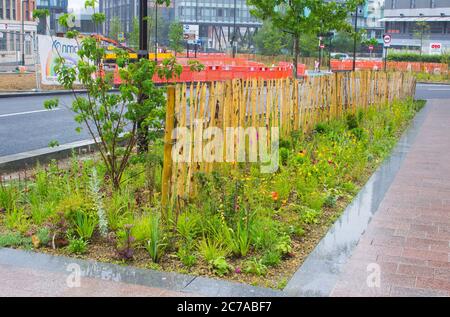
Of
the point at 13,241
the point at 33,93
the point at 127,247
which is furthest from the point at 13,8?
the point at 127,247

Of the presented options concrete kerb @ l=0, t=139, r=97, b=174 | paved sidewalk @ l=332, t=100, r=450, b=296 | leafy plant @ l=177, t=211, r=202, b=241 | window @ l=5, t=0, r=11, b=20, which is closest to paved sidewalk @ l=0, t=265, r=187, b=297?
leafy plant @ l=177, t=211, r=202, b=241

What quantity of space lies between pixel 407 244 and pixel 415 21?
92458 millimetres

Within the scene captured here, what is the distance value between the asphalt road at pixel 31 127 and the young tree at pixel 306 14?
512 centimetres

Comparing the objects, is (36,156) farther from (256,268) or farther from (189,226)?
(256,268)

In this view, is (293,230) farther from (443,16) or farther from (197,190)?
(443,16)

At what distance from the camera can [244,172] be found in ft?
27.8

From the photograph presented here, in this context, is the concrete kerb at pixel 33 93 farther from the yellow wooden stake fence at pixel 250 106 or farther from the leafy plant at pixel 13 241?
the leafy plant at pixel 13 241

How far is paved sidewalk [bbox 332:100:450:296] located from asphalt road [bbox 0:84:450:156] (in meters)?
6.51

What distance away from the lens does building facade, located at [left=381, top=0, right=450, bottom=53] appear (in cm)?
8994

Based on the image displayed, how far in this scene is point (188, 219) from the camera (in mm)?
6172

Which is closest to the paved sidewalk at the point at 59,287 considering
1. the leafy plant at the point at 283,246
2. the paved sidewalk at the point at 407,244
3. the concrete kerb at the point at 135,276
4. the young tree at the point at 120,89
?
the concrete kerb at the point at 135,276

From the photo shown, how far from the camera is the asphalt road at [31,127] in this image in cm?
1157

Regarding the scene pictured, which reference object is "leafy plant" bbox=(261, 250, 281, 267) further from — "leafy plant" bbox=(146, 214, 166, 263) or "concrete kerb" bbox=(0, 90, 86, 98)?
"concrete kerb" bbox=(0, 90, 86, 98)
